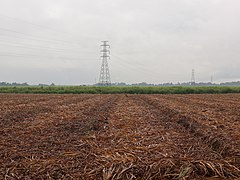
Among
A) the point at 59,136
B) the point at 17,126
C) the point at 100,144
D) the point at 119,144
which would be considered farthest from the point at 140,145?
the point at 17,126

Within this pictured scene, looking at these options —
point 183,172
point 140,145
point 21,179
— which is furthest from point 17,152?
point 183,172

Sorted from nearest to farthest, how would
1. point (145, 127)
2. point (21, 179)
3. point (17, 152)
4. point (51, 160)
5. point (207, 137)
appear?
1. point (21, 179)
2. point (51, 160)
3. point (17, 152)
4. point (207, 137)
5. point (145, 127)

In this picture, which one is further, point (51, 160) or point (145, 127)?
point (145, 127)

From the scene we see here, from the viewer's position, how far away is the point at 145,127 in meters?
8.48

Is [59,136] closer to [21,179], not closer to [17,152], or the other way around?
[17,152]

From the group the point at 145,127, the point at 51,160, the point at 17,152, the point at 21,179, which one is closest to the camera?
the point at 21,179

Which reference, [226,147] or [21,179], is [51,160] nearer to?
[21,179]

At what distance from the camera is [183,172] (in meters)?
4.13

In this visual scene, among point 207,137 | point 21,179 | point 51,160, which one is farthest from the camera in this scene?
point 207,137

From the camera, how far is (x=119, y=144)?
6.09 m

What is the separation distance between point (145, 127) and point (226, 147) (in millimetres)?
3066

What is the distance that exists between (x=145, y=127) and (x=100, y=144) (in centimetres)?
264

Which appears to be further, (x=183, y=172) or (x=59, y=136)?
(x=59, y=136)

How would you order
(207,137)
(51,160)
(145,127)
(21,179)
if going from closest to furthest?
(21,179)
(51,160)
(207,137)
(145,127)
